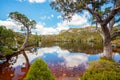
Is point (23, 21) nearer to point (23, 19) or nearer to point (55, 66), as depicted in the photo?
point (23, 19)

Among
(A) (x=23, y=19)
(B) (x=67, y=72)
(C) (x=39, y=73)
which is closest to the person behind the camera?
(C) (x=39, y=73)

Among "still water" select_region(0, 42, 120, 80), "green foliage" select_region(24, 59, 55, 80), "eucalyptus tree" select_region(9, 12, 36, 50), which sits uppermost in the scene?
"eucalyptus tree" select_region(9, 12, 36, 50)

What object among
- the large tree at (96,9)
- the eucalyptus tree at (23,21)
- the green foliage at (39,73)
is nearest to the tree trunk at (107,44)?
the large tree at (96,9)

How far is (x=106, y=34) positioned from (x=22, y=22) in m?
40.8

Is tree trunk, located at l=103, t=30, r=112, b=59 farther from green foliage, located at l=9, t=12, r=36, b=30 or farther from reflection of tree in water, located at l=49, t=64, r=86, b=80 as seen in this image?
green foliage, located at l=9, t=12, r=36, b=30

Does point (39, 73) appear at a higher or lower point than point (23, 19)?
lower

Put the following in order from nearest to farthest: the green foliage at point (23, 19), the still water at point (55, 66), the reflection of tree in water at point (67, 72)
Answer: the reflection of tree in water at point (67, 72), the still water at point (55, 66), the green foliage at point (23, 19)

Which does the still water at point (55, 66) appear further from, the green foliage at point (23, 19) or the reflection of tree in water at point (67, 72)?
the green foliage at point (23, 19)

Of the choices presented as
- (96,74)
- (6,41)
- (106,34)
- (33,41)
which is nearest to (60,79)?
(106,34)

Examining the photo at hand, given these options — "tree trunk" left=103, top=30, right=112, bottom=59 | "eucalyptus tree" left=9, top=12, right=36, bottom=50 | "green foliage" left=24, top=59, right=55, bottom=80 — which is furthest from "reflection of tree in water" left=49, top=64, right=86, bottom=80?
"eucalyptus tree" left=9, top=12, right=36, bottom=50

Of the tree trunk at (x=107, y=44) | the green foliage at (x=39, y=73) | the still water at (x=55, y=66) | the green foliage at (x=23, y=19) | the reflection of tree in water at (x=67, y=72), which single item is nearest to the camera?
the green foliage at (x=39, y=73)

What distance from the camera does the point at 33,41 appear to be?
109000 millimetres

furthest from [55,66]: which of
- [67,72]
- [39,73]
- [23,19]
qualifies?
[23,19]

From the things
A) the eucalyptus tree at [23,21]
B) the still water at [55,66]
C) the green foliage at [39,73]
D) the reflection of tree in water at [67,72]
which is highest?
the eucalyptus tree at [23,21]
